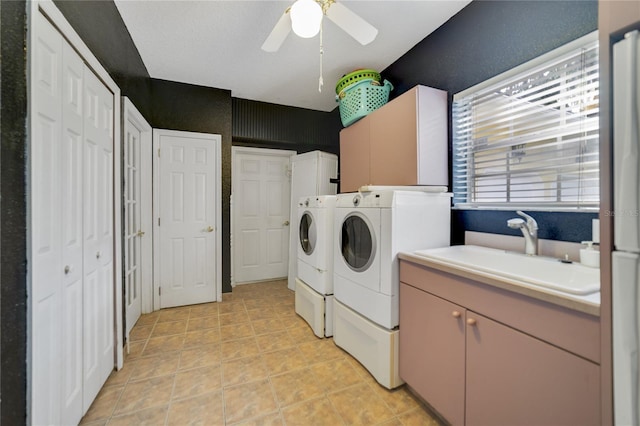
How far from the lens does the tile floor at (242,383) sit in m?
1.37

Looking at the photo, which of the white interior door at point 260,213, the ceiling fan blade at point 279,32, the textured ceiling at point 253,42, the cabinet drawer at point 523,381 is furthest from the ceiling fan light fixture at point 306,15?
the white interior door at point 260,213

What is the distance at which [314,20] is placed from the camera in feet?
4.15

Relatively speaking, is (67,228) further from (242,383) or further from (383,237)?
(383,237)

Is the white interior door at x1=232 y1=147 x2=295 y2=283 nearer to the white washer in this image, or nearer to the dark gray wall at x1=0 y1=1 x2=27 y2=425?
the white washer

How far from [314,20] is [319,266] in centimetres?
173

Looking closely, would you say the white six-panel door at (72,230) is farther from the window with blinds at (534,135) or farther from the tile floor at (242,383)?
the window with blinds at (534,135)

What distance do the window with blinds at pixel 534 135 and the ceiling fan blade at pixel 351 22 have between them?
2.61 feet

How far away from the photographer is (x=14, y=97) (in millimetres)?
849

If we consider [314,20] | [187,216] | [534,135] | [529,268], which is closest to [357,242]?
[529,268]

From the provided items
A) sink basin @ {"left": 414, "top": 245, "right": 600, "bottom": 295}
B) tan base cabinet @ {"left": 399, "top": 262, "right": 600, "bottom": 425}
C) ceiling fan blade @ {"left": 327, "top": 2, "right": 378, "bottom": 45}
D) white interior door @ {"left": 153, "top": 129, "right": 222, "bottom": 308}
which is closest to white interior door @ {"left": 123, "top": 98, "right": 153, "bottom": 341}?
white interior door @ {"left": 153, "top": 129, "right": 222, "bottom": 308}

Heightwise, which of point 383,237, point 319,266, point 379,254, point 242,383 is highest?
point 383,237

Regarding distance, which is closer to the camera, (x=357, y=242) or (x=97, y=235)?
(x=97, y=235)

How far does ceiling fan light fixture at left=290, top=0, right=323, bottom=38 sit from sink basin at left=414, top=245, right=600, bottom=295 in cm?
132

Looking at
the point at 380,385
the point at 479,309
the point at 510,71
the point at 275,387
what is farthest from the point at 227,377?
the point at 510,71
